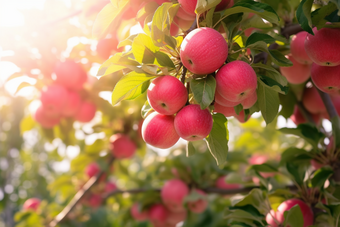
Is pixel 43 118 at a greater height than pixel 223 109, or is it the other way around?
pixel 223 109

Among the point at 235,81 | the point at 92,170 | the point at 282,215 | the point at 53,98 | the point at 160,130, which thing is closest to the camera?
the point at 235,81

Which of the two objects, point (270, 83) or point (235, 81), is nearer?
point (235, 81)

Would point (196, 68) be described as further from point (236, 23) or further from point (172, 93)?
point (236, 23)

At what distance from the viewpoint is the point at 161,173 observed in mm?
2004

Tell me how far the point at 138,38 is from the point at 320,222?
950 millimetres

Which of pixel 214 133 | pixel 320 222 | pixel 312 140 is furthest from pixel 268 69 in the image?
pixel 320 222

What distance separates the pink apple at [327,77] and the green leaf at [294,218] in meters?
0.41

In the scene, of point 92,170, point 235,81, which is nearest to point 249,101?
point 235,81

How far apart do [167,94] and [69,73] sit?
1099mm

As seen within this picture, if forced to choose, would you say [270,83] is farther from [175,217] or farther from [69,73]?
[175,217]

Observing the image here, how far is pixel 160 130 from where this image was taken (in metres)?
0.72

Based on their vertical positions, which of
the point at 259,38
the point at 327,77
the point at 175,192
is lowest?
the point at 175,192

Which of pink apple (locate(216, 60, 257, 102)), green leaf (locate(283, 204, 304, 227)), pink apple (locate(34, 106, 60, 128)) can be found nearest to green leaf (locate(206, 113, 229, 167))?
pink apple (locate(216, 60, 257, 102))

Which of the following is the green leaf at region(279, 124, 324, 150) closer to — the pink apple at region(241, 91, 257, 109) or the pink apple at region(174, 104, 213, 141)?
the pink apple at region(241, 91, 257, 109)
